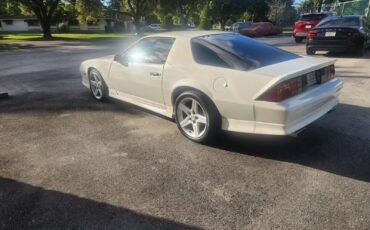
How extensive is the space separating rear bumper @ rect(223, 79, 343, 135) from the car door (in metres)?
1.36

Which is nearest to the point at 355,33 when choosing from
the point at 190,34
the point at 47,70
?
the point at 190,34

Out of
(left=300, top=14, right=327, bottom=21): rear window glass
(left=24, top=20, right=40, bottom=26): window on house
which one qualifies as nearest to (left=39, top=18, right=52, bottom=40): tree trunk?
(left=300, top=14, right=327, bottom=21): rear window glass

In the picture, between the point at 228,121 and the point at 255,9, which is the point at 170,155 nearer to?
the point at 228,121

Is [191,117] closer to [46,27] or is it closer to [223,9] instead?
[46,27]

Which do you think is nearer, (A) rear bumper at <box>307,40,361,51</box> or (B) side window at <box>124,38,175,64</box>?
(B) side window at <box>124,38,175,64</box>

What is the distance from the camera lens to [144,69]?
4.77 meters

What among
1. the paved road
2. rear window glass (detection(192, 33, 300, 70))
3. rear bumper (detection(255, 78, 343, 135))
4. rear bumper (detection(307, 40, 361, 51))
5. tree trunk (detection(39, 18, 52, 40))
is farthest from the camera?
tree trunk (detection(39, 18, 52, 40))

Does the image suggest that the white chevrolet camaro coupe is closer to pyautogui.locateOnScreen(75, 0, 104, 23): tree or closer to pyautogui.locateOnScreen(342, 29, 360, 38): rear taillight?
pyautogui.locateOnScreen(342, 29, 360, 38): rear taillight

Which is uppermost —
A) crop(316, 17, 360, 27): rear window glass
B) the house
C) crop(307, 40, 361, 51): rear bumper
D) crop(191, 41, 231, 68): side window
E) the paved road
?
the house

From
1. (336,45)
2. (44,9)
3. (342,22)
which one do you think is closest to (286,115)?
(336,45)

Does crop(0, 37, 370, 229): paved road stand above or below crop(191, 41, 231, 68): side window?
below

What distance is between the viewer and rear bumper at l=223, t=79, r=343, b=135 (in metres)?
3.33

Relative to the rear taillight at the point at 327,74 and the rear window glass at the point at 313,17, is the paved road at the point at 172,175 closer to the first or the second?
the rear taillight at the point at 327,74

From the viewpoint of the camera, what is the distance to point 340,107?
218 inches
